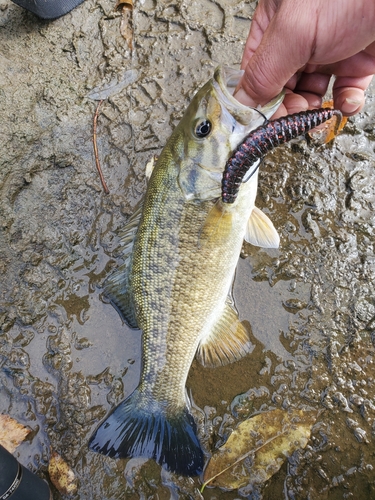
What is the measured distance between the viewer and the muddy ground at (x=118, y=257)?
9.28 feet

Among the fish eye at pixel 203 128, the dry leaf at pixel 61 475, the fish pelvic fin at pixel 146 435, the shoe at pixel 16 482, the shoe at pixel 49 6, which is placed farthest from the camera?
the shoe at pixel 49 6

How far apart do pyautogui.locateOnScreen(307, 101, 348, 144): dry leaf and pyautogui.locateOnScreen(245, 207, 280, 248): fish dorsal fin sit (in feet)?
3.66

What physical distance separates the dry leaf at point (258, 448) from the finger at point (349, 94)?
230 centimetres

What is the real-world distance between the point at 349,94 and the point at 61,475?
3.57 metres

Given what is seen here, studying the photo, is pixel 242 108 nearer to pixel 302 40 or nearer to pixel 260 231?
pixel 302 40

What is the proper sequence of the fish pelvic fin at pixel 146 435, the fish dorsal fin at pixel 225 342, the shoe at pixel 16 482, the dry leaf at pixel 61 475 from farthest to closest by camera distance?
the fish dorsal fin at pixel 225 342 < the dry leaf at pixel 61 475 < the fish pelvic fin at pixel 146 435 < the shoe at pixel 16 482

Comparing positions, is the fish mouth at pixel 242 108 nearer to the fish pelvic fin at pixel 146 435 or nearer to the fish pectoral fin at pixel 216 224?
the fish pectoral fin at pixel 216 224

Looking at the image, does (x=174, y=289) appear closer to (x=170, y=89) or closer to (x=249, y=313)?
(x=249, y=313)

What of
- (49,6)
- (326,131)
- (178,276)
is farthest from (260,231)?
(49,6)

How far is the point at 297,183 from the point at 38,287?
2.39 meters

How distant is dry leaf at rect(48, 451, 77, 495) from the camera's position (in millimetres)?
2773

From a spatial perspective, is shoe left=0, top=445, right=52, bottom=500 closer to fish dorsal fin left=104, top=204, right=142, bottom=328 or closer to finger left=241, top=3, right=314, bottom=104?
fish dorsal fin left=104, top=204, right=142, bottom=328

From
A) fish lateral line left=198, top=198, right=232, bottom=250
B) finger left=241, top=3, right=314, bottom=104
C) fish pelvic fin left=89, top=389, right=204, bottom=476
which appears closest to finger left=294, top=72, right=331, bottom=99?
finger left=241, top=3, right=314, bottom=104

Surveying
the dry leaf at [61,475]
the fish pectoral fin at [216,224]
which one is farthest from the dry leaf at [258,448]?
the fish pectoral fin at [216,224]
